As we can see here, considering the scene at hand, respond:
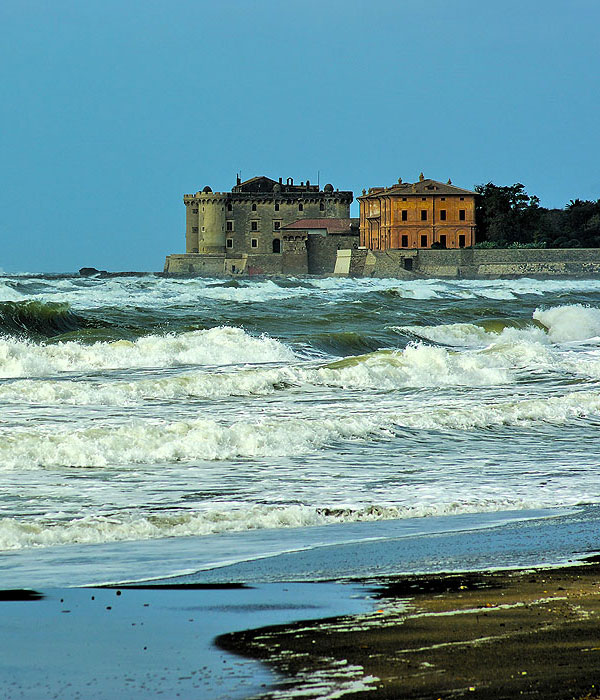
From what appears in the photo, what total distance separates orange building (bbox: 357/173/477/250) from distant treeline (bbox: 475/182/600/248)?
2.69m

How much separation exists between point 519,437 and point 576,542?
460cm

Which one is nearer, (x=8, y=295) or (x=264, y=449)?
(x=264, y=449)

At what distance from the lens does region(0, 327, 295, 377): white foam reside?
626 inches

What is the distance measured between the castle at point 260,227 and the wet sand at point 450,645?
246 ft

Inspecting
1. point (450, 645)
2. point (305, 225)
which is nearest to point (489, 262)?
point (305, 225)

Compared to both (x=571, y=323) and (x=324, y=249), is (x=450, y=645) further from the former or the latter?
(x=324, y=249)

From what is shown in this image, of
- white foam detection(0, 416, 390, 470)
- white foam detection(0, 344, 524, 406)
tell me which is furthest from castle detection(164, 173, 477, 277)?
white foam detection(0, 416, 390, 470)

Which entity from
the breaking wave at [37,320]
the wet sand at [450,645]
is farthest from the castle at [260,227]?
the wet sand at [450,645]

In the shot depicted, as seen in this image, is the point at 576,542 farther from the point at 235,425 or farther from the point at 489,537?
the point at 235,425

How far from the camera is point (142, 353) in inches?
694

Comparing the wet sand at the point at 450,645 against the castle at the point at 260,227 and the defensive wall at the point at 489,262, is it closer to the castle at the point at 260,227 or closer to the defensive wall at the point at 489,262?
the defensive wall at the point at 489,262

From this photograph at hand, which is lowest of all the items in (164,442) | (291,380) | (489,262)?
(164,442)

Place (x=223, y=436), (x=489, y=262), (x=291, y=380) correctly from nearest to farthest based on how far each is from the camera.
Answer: (x=223, y=436)
(x=291, y=380)
(x=489, y=262)

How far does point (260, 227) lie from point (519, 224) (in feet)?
72.0
